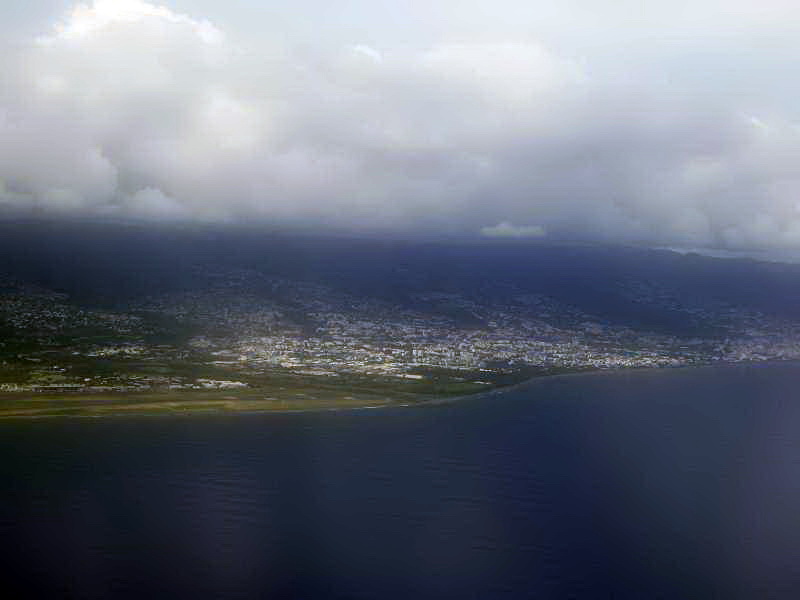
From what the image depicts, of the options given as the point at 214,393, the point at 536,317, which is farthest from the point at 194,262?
the point at 214,393

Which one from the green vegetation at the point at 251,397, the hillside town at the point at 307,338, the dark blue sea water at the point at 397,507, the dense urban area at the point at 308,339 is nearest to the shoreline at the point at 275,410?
the green vegetation at the point at 251,397

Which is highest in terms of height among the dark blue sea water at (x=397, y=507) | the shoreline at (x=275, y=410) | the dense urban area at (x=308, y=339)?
the dense urban area at (x=308, y=339)

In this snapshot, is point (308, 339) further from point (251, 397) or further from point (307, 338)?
point (251, 397)

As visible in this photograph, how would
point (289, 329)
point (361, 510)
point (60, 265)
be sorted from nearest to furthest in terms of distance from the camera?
point (361, 510)
point (289, 329)
point (60, 265)

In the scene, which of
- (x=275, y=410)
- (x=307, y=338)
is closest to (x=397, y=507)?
(x=275, y=410)

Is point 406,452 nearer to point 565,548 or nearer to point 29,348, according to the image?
point 565,548

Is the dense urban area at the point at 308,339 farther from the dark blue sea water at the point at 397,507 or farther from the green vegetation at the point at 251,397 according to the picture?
the dark blue sea water at the point at 397,507

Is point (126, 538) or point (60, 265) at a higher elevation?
point (60, 265)

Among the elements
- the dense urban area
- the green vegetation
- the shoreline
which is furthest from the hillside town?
the shoreline
